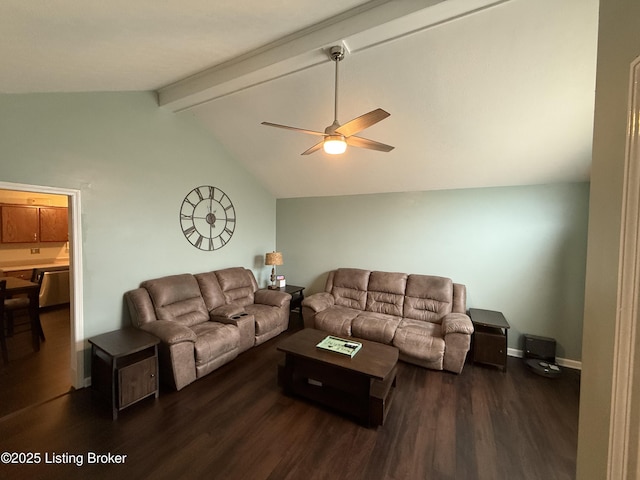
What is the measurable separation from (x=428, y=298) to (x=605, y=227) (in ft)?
10.2

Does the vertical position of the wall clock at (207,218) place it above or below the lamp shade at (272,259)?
above

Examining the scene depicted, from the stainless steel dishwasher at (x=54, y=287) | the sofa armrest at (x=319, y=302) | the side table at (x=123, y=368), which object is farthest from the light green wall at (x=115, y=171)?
the stainless steel dishwasher at (x=54, y=287)

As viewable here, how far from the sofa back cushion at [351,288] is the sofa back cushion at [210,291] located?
1791 millimetres

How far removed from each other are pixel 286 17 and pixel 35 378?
4.12 metres

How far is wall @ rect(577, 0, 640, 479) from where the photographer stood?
2.24 feet

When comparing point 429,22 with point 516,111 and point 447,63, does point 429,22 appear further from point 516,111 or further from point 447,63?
point 516,111

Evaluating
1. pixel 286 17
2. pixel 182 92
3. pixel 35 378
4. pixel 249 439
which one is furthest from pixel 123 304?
pixel 286 17

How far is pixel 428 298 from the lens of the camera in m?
3.65

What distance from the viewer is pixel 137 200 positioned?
9.81 ft

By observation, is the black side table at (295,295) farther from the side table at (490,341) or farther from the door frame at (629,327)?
the door frame at (629,327)

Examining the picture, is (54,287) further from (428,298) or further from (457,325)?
(457,325)

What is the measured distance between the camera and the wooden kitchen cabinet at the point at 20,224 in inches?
180

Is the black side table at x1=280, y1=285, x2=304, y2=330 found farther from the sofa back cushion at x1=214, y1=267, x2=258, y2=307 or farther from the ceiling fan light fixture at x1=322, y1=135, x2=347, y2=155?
the ceiling fan light fixture at x1=322, y1=135, x2=347, y2=155

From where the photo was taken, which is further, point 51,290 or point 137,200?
point 51,290
